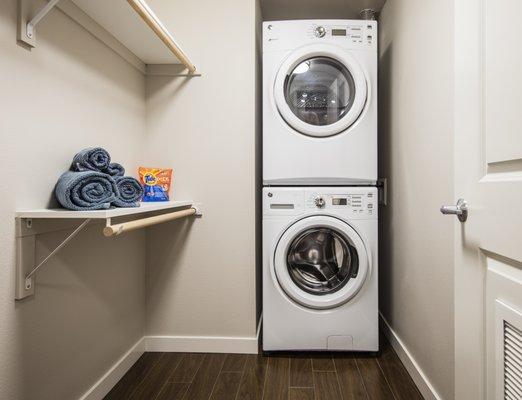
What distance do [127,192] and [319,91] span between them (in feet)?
3.93

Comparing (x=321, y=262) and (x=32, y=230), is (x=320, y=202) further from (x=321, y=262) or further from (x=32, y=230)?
(x=32, y=230)

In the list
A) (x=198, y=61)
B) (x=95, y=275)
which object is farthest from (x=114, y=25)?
(x=95, y=275)

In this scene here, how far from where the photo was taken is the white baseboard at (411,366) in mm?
1412

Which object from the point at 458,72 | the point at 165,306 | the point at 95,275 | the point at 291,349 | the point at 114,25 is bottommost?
the point at 291,349

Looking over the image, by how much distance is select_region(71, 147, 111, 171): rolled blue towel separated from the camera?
1199 mm

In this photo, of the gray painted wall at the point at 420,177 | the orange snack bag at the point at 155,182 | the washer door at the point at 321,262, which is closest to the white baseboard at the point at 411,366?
the gray painted wall at the point at 420,177

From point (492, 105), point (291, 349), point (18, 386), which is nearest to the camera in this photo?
point (492, 105)

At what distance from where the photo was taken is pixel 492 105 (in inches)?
28.1

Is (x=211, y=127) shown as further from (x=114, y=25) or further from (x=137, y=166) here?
(x=114, y=25)

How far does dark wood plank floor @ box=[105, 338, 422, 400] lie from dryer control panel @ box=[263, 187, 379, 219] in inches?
30.8

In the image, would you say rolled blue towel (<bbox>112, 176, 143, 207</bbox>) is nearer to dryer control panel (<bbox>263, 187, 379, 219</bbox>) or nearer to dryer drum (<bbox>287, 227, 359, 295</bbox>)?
dryer control panel (<bbox>263, 187, 379, 219</bbox>)

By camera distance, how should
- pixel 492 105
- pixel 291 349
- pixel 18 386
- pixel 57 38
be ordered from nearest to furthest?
pixel 492 105, pixel 18 386, pixel 57 38, pixel 291 349

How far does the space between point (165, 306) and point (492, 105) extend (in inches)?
A: 70.6

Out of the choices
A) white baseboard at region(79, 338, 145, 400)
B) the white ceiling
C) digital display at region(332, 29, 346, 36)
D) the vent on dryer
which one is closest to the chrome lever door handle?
the vent on dryer
